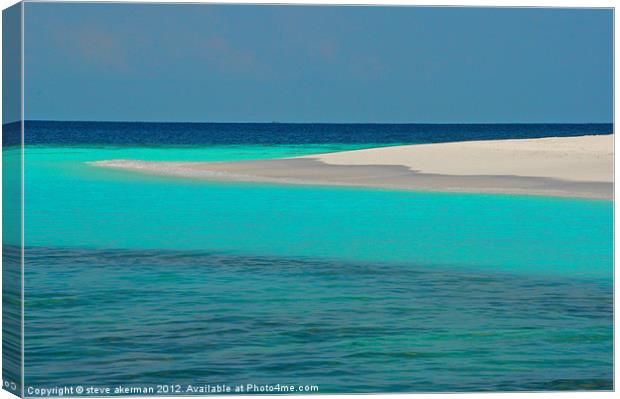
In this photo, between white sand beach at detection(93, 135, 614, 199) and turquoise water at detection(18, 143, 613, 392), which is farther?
white sand beach at detection(93, 135, 614, 199)

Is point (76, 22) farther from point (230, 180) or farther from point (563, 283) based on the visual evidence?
point (230, 180)

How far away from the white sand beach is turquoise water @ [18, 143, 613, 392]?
216 mm

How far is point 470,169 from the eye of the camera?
48.1ft

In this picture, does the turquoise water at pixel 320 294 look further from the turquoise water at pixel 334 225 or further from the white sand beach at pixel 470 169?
the white sand beach at pixel 470 169

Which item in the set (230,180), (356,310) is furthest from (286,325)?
(230,180)

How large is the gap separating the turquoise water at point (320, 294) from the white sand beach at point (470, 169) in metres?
0.22

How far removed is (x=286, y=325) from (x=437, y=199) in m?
3.32

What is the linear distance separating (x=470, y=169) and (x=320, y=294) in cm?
382

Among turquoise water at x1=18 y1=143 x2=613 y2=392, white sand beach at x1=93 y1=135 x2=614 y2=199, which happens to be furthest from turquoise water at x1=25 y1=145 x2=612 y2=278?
white sand beach at x1=93 y1=135 x2=614 y2=199

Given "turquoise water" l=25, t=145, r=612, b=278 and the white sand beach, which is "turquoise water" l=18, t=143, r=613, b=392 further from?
the white sand beach

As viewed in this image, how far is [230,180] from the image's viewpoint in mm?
17891

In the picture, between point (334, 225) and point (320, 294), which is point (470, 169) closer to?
point (334, 225)

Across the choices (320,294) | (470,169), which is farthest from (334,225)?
(320,294)

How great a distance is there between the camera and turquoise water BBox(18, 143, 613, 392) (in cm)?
1029
